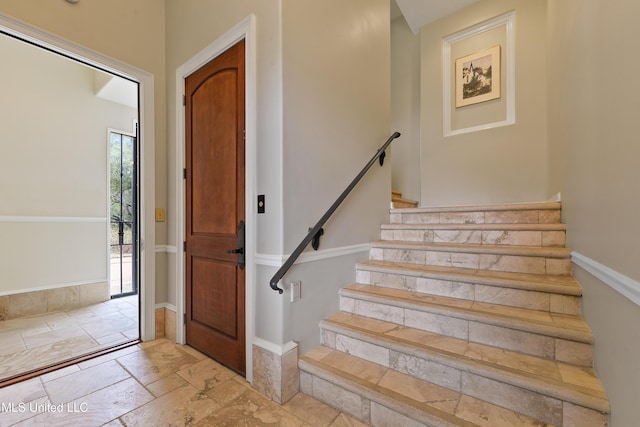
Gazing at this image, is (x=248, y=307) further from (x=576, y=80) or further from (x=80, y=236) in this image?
(x=80, y=236)

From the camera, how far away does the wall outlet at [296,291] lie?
5.32 feet

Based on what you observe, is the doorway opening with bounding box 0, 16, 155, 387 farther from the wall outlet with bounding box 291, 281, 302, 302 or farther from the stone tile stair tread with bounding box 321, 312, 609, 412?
the stone tile stair tread with bounding box 321, 312, 609, 412

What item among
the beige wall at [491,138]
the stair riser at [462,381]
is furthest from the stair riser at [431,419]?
the beige wall at [491,138]

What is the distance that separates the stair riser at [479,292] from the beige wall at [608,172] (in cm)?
14

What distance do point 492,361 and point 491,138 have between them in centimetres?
304

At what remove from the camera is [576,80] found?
4.91ft

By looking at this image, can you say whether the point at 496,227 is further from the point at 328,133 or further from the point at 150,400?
the point at 150,400

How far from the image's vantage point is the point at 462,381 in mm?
1302

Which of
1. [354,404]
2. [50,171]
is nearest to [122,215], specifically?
[50,171]

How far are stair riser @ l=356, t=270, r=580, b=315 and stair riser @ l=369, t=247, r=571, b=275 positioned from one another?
250 millimetres

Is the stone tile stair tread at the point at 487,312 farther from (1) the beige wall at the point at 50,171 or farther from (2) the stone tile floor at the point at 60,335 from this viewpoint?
(1) the beige wall at the point at 50,171

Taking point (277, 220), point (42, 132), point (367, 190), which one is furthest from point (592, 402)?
point (42, 132)

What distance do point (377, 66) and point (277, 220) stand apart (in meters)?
1.89

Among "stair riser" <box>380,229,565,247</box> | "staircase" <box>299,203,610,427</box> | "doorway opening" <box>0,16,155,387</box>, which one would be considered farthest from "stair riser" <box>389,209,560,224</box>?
"doorway opening" <box>0,16,155,387</box>
